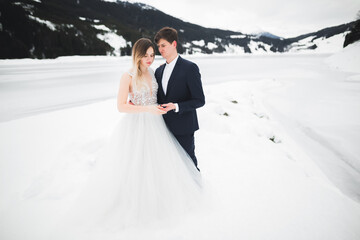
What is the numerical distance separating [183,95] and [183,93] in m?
0.03

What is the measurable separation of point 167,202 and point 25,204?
6.86 ft

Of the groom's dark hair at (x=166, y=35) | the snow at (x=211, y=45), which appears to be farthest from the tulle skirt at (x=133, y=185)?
the snow at (x=211, y=45)

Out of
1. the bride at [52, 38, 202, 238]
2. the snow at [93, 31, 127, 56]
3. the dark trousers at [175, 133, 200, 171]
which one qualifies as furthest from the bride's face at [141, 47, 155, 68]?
the snow at [93, 31, 127, 56]

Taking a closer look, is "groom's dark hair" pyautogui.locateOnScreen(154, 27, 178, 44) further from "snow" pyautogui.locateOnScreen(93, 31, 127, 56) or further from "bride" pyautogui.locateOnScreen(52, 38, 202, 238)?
"snow" pyautogui.locateOnScreen(93, 31, 127, 56)

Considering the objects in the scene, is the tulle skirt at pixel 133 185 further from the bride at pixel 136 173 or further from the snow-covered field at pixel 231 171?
the snow-covered field at pixel 231 171

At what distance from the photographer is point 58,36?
4619 centimetres

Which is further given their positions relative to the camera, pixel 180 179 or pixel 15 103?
pixel 15 103

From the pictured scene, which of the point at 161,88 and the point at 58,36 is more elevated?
the point at 58,36

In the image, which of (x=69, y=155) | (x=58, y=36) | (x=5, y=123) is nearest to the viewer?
(x=69, y=155)

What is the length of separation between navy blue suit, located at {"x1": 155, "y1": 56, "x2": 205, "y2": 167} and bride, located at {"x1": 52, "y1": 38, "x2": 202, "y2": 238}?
0.14m

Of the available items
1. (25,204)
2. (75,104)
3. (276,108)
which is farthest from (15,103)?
(276,108)

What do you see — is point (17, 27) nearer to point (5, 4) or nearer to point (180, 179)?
point (5, 4)

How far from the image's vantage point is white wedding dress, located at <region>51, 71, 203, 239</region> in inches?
83.0

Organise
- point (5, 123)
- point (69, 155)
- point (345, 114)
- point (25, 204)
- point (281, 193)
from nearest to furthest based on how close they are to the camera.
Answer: point (25, 204), point (281, 193), point (69, 155), point (5, 123), point (345, 114)
